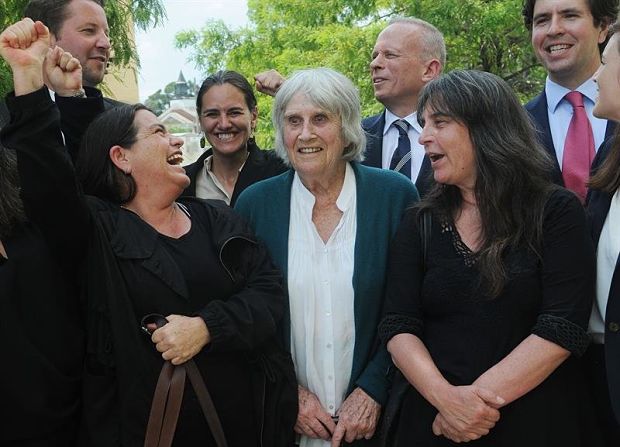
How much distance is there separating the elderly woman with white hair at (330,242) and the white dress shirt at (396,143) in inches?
38.1

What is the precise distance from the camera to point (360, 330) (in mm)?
3260

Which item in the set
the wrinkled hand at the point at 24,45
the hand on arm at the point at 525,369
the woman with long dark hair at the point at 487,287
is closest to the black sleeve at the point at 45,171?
the wrinkled hand at the point at 24,45

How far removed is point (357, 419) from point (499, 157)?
1263 millimetres

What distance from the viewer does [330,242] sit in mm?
3381

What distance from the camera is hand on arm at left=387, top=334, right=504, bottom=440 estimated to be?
9.18 ft

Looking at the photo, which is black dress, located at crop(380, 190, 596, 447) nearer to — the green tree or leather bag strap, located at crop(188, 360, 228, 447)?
leather bag strap, located at crop(188, 360, 228, 447)

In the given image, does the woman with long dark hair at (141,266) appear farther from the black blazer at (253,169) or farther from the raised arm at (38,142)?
the black blazer at (253,169)

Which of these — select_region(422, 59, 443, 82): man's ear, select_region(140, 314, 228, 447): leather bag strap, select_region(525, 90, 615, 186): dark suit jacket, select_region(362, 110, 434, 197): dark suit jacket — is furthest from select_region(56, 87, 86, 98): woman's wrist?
select_region(422, 59, 443, 82): man's ear

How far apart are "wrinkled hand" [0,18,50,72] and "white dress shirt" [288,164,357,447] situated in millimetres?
1373

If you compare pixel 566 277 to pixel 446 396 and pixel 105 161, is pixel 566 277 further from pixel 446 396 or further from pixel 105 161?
pixel 105 161

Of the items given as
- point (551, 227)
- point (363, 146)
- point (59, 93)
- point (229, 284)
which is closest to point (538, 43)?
point (363, 146)

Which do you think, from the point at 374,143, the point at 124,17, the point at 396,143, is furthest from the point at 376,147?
the point at 124,17

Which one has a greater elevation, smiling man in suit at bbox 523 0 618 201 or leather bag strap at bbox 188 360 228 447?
smiling man in suit at bbox 523 0 618 201

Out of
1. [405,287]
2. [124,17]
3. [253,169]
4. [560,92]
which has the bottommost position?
[405,287]
